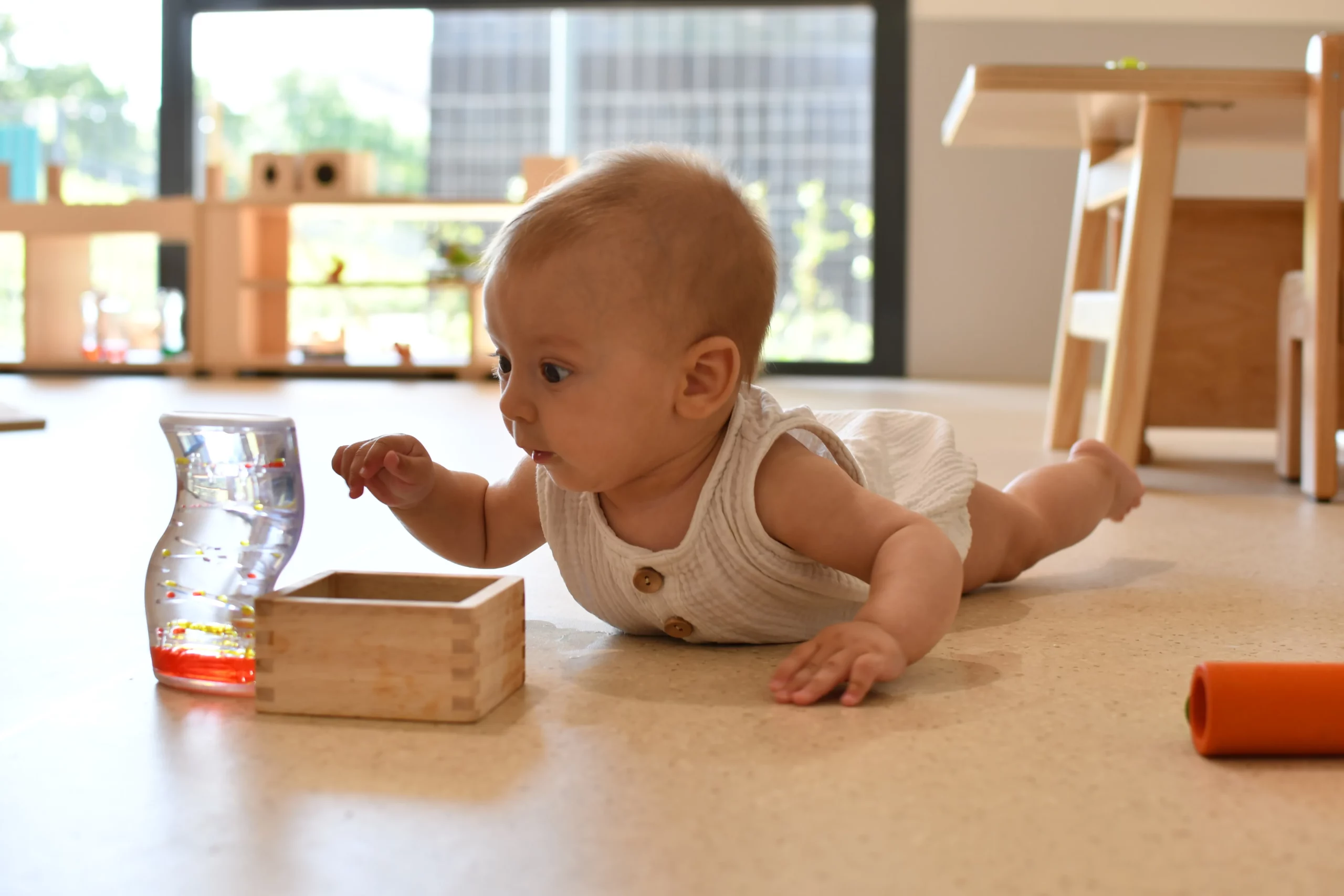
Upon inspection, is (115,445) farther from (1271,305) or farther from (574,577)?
(1271,305)

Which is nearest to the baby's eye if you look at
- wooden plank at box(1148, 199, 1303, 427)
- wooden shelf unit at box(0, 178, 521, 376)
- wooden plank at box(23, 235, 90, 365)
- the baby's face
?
the baby's face

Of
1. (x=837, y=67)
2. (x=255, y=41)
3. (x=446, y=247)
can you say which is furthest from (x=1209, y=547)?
(x=255, y=41)

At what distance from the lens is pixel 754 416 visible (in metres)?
0.83

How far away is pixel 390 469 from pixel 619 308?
21 centimetres

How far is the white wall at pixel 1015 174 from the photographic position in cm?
482

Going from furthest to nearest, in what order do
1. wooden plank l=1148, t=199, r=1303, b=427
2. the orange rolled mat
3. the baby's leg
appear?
wooden plank l=1148, t=199, r=1303, b=427
the baby's leg
the orange rolled mat

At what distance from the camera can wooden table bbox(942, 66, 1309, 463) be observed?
5.70 feet

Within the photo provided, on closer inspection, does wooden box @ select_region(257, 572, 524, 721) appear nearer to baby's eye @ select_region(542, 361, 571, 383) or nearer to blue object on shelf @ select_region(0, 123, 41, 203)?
baby's eye @ select_region(542, 361, 571, 383)

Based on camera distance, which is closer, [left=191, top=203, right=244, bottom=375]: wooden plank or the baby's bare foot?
the baby's bare foot

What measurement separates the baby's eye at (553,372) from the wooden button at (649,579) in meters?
0.14

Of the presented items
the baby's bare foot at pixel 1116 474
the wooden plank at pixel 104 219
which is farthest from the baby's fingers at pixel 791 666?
the wooden plank at pixel 104 219

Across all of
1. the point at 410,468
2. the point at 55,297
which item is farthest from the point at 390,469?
the point at 55,297

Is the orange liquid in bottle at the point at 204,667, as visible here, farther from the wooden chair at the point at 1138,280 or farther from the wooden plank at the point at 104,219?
the wooden plank at the point at 104,219

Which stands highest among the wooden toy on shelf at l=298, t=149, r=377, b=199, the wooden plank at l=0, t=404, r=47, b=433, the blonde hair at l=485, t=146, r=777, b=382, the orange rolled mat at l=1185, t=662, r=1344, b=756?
the wooden toy on shelf at l=298, t=149, r=377, b=199
